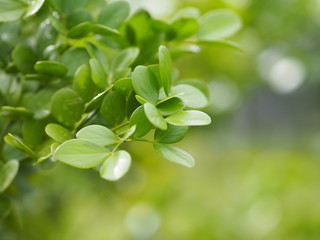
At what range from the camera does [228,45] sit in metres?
0.40

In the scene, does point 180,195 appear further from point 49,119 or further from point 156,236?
point 49,119

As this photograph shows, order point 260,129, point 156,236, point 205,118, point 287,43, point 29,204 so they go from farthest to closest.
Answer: point 260,129, point 287,43, point 156,236, point 29,204, point 205,118

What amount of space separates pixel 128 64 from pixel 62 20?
0.07 meters

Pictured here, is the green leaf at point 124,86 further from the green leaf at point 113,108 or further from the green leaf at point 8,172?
the green leaf at point 8,172

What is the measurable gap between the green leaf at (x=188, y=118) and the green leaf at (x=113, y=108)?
0.14 feet

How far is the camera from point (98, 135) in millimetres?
275

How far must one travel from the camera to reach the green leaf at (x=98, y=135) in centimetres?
27

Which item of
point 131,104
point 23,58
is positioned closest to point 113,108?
point 131,104

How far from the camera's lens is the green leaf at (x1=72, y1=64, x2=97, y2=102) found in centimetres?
33

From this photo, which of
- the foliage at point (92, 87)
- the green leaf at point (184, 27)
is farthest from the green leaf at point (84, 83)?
the green leaf at point (184, 27)

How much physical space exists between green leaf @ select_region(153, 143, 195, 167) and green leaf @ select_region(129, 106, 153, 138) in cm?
1

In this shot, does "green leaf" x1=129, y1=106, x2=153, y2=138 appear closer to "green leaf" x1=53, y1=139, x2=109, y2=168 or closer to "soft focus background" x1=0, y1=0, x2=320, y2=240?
"green leaf" x1=53, y1=139, x2=109, y2=168

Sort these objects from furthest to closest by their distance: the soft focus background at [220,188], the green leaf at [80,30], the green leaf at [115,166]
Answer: the soft focus background at [220,188], the green leaf at [80,30], the green leaf at [115,166]

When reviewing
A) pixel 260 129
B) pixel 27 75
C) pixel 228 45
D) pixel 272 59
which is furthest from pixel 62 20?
pixel 260 129
